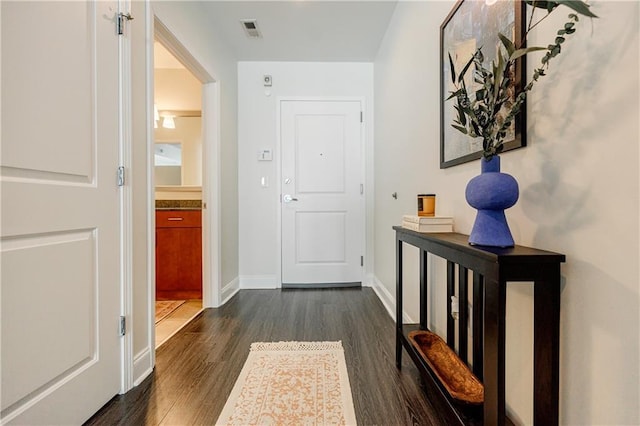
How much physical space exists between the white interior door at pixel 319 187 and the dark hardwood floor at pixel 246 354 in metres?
0.51

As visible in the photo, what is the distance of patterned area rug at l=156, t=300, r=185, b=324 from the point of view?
8.42 feet

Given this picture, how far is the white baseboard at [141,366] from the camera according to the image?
1534 millimetres

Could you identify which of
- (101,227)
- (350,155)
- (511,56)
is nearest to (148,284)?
(101,227)

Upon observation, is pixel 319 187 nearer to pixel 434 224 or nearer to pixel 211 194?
pixel 211 194

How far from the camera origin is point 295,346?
1927mm

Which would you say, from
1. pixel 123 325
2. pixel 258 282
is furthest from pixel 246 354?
pixel 258 282

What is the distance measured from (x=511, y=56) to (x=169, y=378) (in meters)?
1.94

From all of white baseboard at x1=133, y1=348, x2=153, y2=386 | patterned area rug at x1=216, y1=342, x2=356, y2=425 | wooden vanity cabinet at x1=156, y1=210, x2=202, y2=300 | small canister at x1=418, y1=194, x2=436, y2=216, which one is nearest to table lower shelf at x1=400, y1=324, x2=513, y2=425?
patterned area rug at x1=216, y1=342, x2=356, y2=425

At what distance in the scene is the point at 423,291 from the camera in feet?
5.74

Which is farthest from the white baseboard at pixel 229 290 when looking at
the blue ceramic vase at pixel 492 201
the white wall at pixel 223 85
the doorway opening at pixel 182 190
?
the blue ceramic vase at pixel 492 201

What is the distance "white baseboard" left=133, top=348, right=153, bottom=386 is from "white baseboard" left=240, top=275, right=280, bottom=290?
5.60ft

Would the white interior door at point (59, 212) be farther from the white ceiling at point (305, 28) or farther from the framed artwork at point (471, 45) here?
the framed artwork at point (471, 45)

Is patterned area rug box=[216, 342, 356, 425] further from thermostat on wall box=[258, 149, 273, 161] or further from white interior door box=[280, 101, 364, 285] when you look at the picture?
thermostat on wall box=[258, 149, 273, 161]

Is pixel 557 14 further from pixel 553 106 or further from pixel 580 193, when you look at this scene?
pixel 580 193
